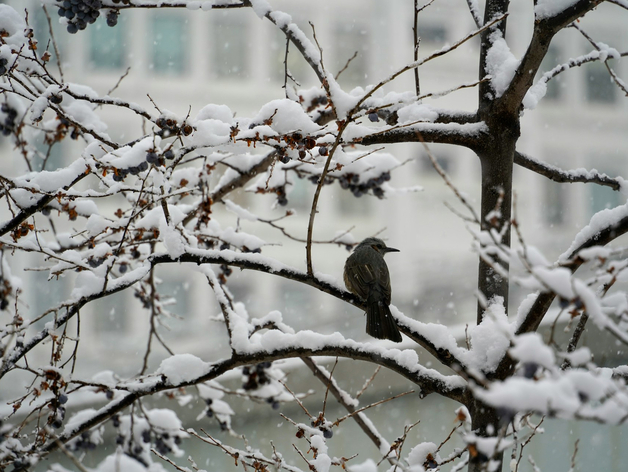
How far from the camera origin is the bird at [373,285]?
6.98ft

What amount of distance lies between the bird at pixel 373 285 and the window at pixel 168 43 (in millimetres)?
11341

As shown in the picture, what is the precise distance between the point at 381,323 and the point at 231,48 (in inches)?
492

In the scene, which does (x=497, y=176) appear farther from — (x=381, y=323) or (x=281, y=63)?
(x=281, y=63)

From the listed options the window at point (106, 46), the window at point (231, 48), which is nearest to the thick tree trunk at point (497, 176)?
the window at point (231, 48)

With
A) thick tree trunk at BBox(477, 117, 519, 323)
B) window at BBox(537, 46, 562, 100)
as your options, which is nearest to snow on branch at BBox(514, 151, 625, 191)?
thick tree trunk at BBox(477, 117, 519, 323)

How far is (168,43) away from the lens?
12977 mm

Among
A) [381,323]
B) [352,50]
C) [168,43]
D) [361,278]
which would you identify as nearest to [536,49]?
[381,323]

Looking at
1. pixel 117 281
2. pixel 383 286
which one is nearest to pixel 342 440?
pixel 383 286

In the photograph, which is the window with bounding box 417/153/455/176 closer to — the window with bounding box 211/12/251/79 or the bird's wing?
the window with bounding box 211/12/251/79

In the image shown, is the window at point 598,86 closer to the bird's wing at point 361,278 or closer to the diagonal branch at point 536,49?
the bird's wing at point 361,278

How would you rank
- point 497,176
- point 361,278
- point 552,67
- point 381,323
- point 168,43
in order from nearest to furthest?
1. point 497,176
2. point 381,323
3. point 361,278
4. point 168,43
5. point 552,67

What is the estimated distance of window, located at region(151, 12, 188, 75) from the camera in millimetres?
12891

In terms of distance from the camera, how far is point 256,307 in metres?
13.0

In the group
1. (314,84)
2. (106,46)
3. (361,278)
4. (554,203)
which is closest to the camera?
(361,278)
